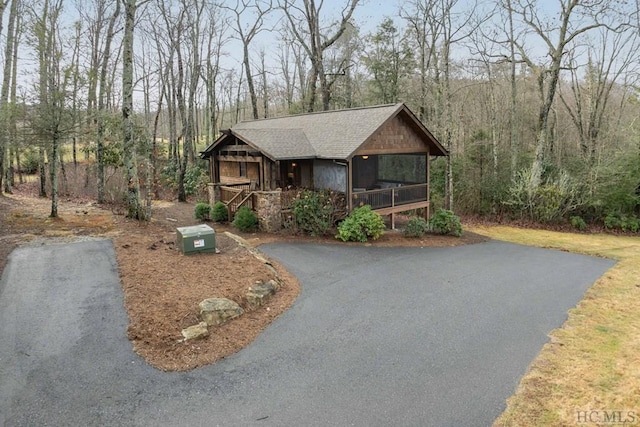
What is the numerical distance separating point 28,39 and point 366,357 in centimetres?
1746

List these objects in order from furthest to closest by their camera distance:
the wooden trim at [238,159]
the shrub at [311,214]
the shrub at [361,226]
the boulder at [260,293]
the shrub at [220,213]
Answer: the shrub at [220,213] → the wooden trim at [238,159] → the shrub at [311,214] → the shrub at [361,226] → the boulder at [260,293]

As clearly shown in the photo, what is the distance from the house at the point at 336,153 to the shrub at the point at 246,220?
5.18ft

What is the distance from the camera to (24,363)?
554cm

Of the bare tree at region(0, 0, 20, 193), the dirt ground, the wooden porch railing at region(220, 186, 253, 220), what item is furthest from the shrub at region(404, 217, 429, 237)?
the bare tree at region(0, 0, 20, 193)

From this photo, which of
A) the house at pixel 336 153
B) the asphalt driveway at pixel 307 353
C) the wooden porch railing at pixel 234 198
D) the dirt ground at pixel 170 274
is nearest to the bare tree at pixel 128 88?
the dirt ground at pixel 170 274

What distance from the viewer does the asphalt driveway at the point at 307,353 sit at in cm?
480

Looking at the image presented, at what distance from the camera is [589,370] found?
5.89m

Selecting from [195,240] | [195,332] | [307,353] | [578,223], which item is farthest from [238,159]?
[578,223]

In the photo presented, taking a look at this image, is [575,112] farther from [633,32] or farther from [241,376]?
[241,376]

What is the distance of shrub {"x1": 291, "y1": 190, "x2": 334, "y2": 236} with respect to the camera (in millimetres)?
14086

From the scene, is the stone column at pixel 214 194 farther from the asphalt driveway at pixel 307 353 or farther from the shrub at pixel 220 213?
the asphalt driveway at pixel 307 353

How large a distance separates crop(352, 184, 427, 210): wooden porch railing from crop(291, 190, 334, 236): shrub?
52.5 inches

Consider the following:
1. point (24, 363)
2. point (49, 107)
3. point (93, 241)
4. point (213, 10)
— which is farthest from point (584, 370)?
point (213, 10)

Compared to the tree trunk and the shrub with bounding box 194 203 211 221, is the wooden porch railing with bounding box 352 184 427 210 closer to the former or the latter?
the shrub with bounding box 194 203 211 221
